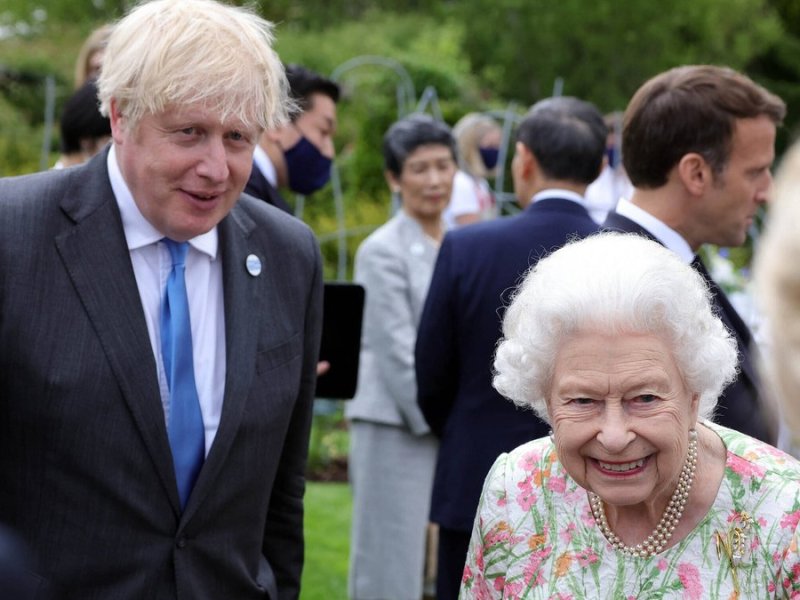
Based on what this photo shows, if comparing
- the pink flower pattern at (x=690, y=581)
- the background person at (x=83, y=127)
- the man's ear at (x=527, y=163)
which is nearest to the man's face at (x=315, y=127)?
the background person at (x=83, y=127)

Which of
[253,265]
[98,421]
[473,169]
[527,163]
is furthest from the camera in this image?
[473,169]

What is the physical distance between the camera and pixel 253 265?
337 centimetres

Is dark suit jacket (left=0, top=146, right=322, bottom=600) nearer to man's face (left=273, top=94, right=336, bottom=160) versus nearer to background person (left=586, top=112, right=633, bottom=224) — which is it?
man's face (left=273, top=94, right=336, bottom=160)

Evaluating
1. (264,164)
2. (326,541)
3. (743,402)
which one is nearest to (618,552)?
(743,402)

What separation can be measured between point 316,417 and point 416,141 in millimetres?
4688

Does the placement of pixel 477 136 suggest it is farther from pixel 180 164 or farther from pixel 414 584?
pixel 180 164

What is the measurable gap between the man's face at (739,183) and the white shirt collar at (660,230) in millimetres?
104

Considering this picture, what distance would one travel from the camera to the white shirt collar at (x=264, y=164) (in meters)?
5.12

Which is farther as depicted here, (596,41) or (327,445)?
(596,41)

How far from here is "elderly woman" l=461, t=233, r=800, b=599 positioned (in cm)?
274

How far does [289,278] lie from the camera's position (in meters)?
3.48

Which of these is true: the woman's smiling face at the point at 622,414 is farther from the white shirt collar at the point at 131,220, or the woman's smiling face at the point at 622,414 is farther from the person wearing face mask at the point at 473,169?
the person wearing face mask at the point at 473,169

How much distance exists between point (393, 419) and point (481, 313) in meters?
1.56

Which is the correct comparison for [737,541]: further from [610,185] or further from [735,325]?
[610,185]
